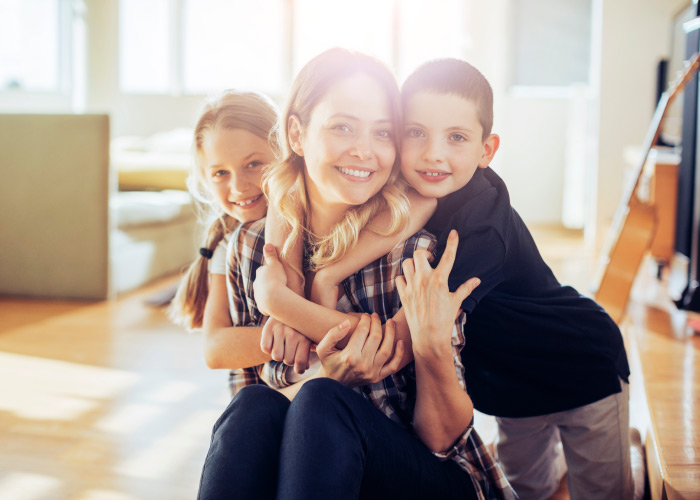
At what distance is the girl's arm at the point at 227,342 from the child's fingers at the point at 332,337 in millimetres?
198

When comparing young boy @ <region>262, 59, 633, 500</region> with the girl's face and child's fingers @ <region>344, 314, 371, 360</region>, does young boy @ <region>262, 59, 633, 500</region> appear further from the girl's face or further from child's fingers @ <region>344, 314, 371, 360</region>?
the girl's face

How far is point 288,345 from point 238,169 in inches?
17.5

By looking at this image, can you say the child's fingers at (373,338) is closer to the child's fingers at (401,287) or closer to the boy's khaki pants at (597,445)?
the child's fingers at (401,287)

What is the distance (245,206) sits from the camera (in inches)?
52.6

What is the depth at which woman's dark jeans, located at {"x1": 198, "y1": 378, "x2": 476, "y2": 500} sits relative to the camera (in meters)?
0.85

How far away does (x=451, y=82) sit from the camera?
42.3 inches

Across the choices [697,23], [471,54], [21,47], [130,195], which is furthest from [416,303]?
[21,47]

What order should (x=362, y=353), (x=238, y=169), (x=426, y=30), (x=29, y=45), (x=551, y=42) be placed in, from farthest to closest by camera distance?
1. (x=29, y=45)
2. (x=426, y=30)
3. (x=551, y=42)
4. (x=238, y=169)
5. (x=362, y=353)

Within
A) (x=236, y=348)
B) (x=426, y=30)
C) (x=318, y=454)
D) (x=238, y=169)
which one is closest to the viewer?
(x=318, y=454)

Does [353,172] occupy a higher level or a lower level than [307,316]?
higher

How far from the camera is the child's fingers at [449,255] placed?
97cm

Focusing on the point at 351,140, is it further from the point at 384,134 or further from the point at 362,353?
the point at 362,353

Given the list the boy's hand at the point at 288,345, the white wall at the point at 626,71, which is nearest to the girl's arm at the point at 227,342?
the boy's hand at the point at 288,345

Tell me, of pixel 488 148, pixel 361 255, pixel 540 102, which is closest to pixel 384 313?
pixel 361 255
